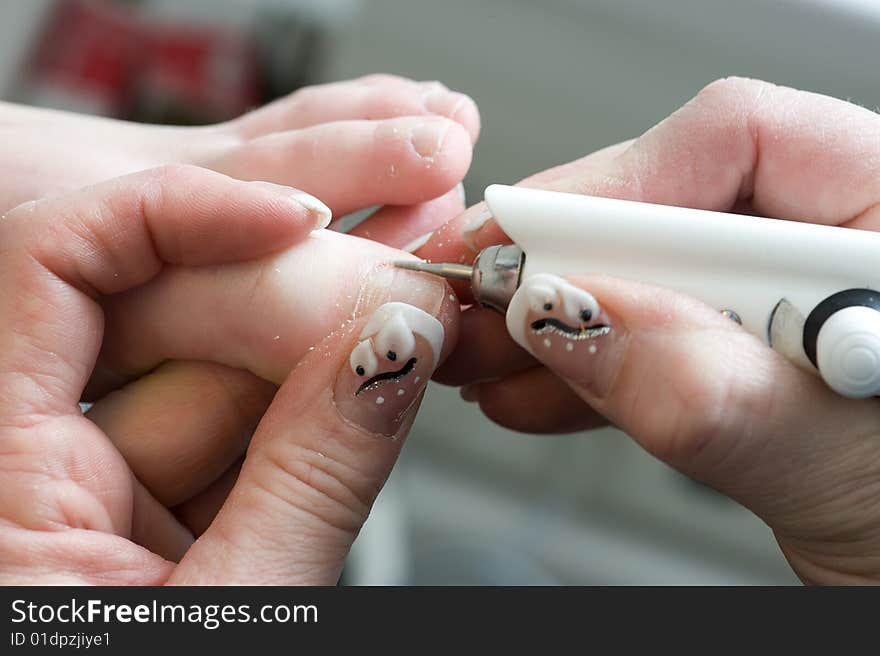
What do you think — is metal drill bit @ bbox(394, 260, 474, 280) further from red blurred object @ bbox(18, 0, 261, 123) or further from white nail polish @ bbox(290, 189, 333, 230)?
red blurred object @ bbox(18, 0, 261, 123)

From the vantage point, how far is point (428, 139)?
0.53 m

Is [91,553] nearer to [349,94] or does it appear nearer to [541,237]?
[541,237]

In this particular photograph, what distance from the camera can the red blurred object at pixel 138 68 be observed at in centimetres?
105

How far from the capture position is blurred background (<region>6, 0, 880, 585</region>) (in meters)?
0.68

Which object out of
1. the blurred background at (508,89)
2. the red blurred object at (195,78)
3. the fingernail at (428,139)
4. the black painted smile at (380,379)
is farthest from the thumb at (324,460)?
the red blurred object at (195,78)

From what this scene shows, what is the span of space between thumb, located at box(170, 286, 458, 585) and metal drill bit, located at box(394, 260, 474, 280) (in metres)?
0.03

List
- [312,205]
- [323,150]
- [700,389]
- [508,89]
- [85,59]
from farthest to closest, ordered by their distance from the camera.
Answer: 1. [85,59]
2. [508,89]
3. [323,150]
4. [312,205]
5. [700,389]

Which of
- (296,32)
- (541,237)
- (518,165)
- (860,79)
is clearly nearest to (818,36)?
(860,79)

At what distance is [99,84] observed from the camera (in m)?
1.05

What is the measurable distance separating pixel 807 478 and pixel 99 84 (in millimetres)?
941

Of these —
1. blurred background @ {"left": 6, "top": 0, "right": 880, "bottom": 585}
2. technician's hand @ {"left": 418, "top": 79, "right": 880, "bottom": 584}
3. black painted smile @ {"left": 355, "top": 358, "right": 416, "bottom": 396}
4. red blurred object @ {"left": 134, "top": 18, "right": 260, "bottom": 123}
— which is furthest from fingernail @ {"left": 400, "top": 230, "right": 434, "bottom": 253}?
red blurred object @ {"left": 134, "top": 18, "right": 260, "bottom": 123}

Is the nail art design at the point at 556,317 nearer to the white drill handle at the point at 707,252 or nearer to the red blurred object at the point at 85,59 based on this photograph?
the white drill handle at the point at 707,252

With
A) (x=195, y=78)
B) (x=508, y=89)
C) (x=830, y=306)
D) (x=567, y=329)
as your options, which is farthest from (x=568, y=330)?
(x=195, y=78)

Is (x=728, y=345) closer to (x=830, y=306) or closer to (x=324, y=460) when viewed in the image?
(x=830, y=306)
